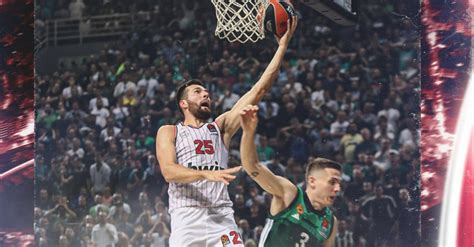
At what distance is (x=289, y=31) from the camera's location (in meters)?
7.89

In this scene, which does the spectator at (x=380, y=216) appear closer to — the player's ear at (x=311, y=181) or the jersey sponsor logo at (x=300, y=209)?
the player's ear at (x=311, y=181)

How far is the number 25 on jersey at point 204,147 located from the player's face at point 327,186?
40.7 inches

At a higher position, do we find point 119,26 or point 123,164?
point 119,26

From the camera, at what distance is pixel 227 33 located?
28.8ft

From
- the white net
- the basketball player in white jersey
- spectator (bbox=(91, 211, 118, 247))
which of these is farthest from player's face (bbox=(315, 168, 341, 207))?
spectator (bbox=(91, 211, 118, 247))

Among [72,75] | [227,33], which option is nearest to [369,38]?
[227,33]

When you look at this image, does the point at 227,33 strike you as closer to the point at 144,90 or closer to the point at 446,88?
the point at 144,90

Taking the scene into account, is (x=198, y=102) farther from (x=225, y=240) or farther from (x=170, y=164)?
(x=225, y=240)

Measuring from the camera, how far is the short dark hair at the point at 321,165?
8258 millimetres

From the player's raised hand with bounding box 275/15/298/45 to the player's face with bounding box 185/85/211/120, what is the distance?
79 centimetres

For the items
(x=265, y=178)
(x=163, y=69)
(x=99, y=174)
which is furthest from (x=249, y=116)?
(x=99, y=174)

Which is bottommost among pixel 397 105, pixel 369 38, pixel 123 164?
pixel 123 164

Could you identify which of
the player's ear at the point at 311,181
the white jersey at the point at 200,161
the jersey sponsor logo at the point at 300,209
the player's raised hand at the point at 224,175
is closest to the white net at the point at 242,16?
the white jersey at the point at 200,161

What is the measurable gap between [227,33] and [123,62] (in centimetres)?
116
